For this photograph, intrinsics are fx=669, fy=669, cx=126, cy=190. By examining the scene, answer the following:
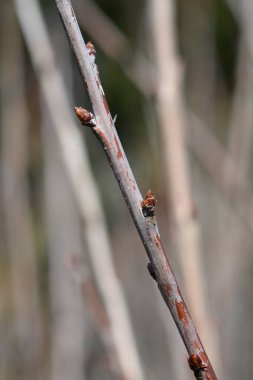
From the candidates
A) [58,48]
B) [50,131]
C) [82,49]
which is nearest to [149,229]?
[82,49]

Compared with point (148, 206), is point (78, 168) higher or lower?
lower

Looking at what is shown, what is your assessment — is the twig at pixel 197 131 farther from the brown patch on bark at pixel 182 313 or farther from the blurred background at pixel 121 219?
the brown patch on bark at pixel 182 313

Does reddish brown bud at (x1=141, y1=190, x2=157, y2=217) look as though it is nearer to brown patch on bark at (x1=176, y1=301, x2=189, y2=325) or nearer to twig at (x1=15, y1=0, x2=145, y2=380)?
brown patch on bark at (x1=176, y1=301, x2=189, y2=325)

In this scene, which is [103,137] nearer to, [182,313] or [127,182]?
[127,182]

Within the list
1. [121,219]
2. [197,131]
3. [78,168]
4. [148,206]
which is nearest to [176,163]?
[78,168]

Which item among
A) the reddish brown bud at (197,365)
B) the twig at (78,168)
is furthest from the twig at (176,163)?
the reddish brown bud at (197,365)

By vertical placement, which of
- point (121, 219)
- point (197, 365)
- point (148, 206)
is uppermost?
point (148, 206)

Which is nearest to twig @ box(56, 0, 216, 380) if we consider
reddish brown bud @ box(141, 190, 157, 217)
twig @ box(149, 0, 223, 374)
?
reddish brown bud @ box(141, 190, 157, 217)

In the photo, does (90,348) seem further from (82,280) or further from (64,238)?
(82,280)
